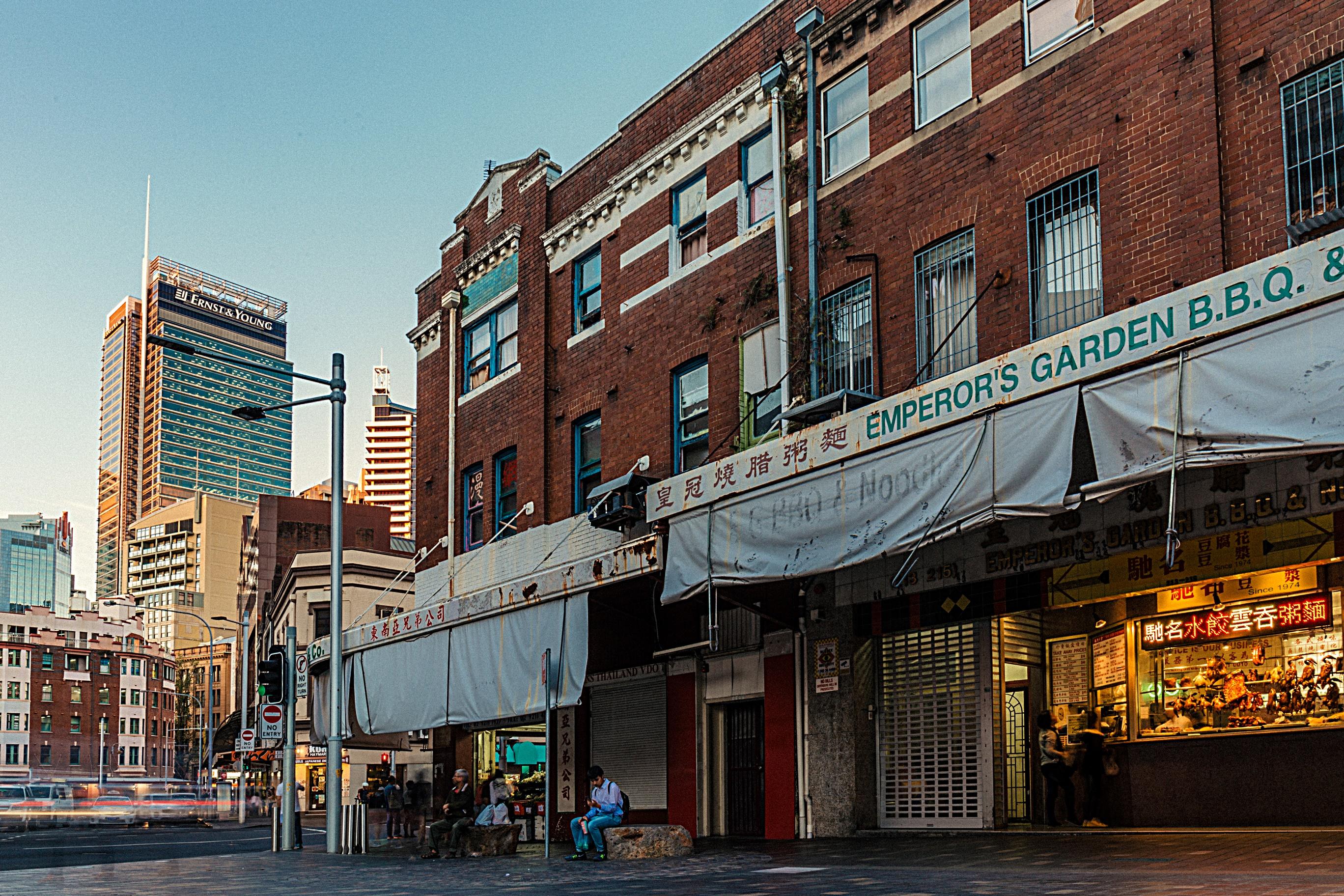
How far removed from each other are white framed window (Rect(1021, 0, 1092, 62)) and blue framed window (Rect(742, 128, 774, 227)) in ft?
16.3

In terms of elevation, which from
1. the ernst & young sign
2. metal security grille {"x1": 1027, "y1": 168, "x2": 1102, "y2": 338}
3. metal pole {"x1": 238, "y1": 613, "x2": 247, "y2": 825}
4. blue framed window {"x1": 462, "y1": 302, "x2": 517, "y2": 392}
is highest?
blue framed window {"x1": 462, "y1": 302, "x2": 517, "y2": 392}

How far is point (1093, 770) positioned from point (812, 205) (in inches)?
337

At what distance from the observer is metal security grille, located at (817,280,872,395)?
19.2 metres

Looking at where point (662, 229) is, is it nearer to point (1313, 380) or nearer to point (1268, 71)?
point (1268, 71)

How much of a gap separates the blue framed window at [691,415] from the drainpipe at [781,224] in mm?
2224

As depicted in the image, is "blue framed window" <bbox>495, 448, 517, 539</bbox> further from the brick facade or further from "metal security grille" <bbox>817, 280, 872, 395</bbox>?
"metal security grille" <bbox>817, 280, 872, 395</bbox>

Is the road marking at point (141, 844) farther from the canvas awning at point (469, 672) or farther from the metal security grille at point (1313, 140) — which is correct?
the metal security grille at point (1313, 140)

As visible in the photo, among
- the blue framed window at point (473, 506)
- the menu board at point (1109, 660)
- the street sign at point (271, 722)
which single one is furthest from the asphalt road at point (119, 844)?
the menu board at point (1109, 660)

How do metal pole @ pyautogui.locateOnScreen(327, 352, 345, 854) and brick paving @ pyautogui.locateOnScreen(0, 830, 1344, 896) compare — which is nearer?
brick paving @ pyautogui.locateOnScreen(0, 830, 1344, 896)

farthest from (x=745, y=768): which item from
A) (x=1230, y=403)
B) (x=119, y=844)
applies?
(x=119, y=844)

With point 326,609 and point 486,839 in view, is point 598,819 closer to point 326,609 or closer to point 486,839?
point 486,839

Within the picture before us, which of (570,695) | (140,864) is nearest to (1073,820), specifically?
(570,695)

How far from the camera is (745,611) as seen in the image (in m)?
21.3

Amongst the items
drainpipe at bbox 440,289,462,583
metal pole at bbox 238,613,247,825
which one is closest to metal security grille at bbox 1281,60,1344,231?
drainpipe at bbox 440,289,462,583
